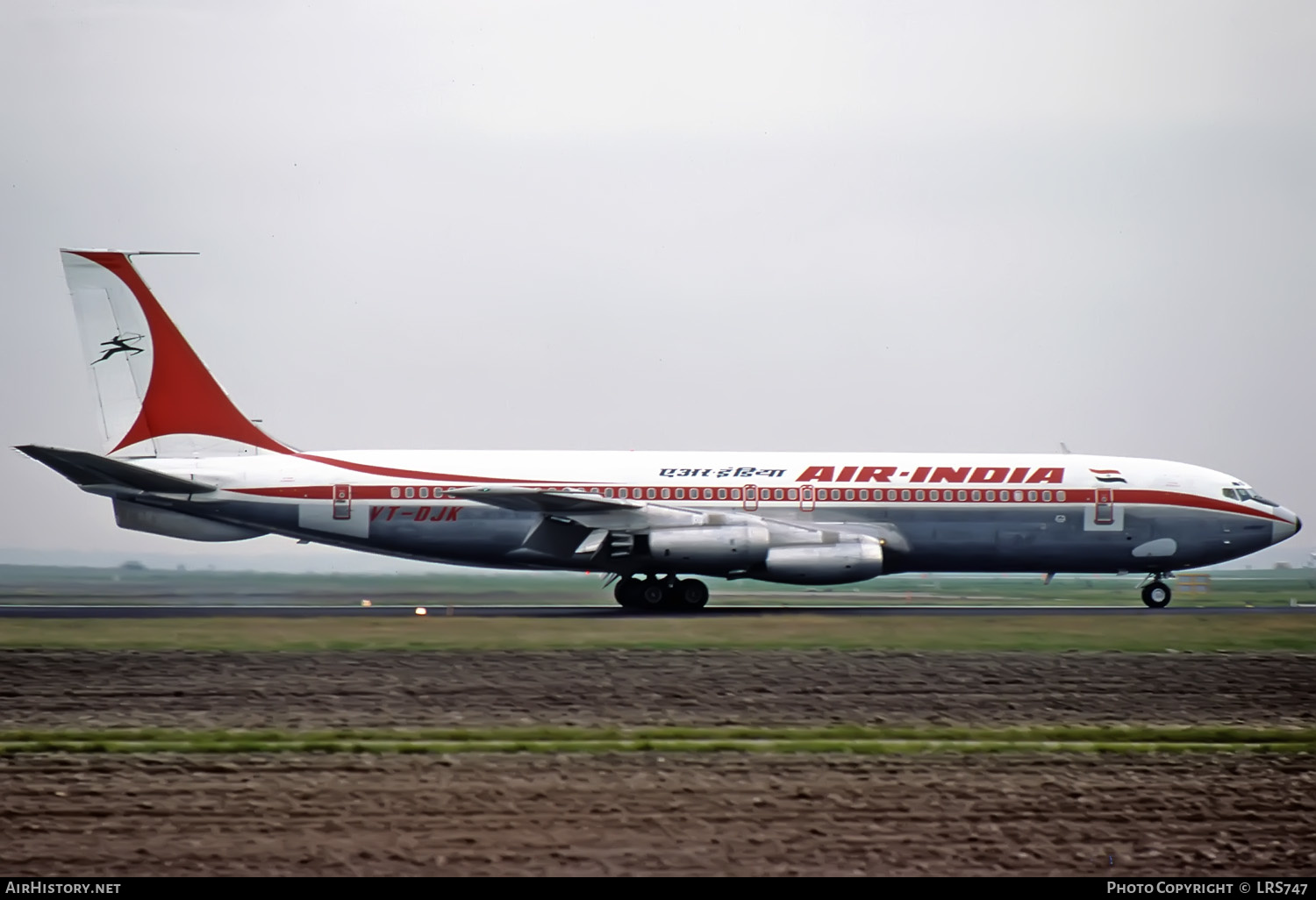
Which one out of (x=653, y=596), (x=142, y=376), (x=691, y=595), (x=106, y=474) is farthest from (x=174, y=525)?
(x=691, y=595)

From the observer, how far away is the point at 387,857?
31.8ft

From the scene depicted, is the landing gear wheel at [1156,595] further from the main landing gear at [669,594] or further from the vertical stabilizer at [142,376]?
the vertical stabilizer at [142,376]

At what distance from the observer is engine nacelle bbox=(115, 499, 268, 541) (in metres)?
33.2

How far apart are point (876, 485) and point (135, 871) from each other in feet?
85.0

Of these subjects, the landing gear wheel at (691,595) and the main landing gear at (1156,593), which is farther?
the main landing gear at (1156,593)

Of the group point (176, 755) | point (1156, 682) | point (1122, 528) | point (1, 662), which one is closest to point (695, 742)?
point (176, 755)

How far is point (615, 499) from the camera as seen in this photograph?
108ft

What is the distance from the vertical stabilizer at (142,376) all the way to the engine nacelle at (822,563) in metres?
11.8

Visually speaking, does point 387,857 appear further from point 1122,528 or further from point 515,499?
point 1122,528

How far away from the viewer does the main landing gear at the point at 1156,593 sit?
36375 mm

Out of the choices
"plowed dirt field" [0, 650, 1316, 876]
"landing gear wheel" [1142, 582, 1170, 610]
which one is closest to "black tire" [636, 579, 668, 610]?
"landing gear wheel" [1142, 582, 1170, 610]

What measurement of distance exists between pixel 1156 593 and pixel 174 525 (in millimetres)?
23825

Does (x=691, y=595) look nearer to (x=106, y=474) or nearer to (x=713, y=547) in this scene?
(x=713, y=547)

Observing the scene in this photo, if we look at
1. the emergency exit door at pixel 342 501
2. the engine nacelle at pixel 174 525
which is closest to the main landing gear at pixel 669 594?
the emergency exit door at pixel 342 501
